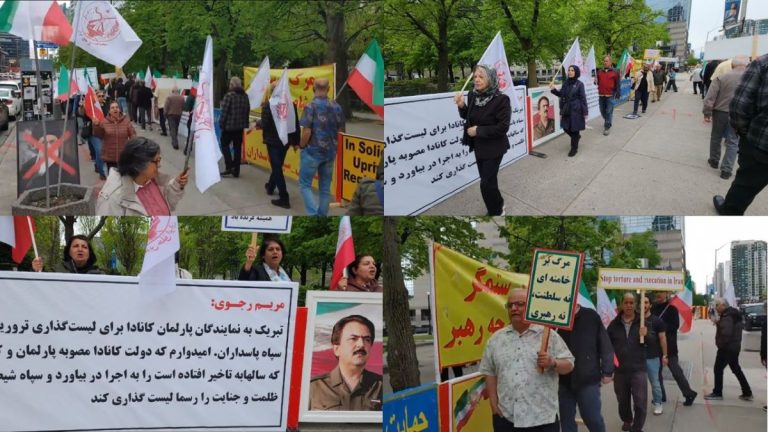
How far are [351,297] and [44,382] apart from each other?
8.07ft

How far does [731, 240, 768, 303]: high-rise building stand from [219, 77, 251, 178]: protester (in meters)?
4.80

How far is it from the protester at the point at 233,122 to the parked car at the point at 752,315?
257 inches

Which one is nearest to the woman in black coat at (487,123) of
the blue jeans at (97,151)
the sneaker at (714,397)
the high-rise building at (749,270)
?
the high-rise building at (749,270)

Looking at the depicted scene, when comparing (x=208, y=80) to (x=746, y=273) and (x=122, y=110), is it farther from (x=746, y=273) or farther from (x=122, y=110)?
(x=746, y=273)

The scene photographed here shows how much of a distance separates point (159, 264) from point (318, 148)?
1.76 meters

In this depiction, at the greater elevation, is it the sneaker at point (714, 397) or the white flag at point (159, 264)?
the white flag at point (159, 264)

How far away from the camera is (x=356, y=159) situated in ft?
18.6

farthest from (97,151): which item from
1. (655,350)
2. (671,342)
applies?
(671,342)

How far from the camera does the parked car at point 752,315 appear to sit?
834cm

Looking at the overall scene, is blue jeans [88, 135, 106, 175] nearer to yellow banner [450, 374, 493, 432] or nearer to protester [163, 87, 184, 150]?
protester [163, 87, 184, 150]

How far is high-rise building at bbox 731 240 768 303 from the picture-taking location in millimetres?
6379

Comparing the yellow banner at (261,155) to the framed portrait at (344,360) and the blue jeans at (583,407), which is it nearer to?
the framed portrait at (344,360)

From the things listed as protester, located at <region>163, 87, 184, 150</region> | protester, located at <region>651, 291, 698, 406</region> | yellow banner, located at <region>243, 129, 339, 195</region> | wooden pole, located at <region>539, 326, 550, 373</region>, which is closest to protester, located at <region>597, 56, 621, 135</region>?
protester, located at <region>651, 291, 698, 406</region>

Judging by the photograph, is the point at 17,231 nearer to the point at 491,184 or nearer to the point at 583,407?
the point at 491,184
